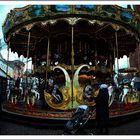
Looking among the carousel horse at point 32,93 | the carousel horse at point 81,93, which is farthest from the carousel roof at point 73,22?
the carousel horse at point 32,93

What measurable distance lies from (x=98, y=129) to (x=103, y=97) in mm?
894

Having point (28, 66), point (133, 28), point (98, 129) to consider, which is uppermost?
point (133, 28)

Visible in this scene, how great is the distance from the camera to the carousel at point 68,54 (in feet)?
34.3

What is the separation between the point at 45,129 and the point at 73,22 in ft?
13.6

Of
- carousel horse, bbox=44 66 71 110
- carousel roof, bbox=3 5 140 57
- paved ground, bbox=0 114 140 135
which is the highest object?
carousel roof, bbox=3 5 140 57

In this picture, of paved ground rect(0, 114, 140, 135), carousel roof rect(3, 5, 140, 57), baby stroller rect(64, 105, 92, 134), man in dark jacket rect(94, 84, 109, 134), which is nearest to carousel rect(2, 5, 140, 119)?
carousel roof rect(3, 5, 140, 57)

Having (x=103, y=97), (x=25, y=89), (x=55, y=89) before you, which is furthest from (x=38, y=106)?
(x=103, y=97)

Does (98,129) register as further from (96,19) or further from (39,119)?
(96,19)

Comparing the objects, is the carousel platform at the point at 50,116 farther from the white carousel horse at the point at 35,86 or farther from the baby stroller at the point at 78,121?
the white carousel horse at the point at 35,86

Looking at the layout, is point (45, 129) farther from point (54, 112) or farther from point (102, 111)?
point (102, 111)

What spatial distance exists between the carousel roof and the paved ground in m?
3.95

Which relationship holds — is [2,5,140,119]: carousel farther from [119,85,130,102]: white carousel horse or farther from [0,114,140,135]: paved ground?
→ [0,114,140,135]: paved ground

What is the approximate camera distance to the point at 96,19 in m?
10.8

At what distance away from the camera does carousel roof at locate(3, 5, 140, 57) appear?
1052cm
